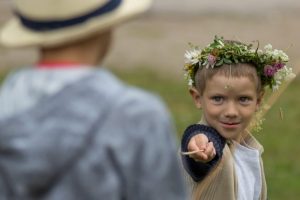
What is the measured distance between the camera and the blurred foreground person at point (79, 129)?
4008mm

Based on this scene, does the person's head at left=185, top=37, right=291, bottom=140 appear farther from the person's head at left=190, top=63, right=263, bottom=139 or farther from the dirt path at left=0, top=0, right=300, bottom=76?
the dirt path at left=0, top=0, right=300, bottom=76

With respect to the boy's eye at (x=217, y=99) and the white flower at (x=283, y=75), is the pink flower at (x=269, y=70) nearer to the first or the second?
the white flower at (x=283, y=75)

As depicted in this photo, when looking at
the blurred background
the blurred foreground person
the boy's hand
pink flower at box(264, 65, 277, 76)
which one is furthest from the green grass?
the blurred foreground person

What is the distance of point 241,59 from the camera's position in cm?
638

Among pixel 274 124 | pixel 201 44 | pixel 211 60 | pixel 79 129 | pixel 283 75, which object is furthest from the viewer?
pixel 201 44

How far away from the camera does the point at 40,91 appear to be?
13.3 feet

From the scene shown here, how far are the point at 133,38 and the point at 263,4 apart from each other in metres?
3.01

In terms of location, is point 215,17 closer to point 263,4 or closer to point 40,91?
point 263,4

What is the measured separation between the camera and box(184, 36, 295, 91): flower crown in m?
6.37

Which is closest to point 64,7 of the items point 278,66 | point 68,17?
point 68,17

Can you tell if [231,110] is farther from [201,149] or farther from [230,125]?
[201,149]

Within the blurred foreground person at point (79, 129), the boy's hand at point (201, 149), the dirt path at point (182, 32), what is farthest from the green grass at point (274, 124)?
the blurred foreground person at point (79, 129)

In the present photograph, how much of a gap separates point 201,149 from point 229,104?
491mm

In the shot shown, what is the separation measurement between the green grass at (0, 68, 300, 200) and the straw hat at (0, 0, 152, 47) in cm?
639
